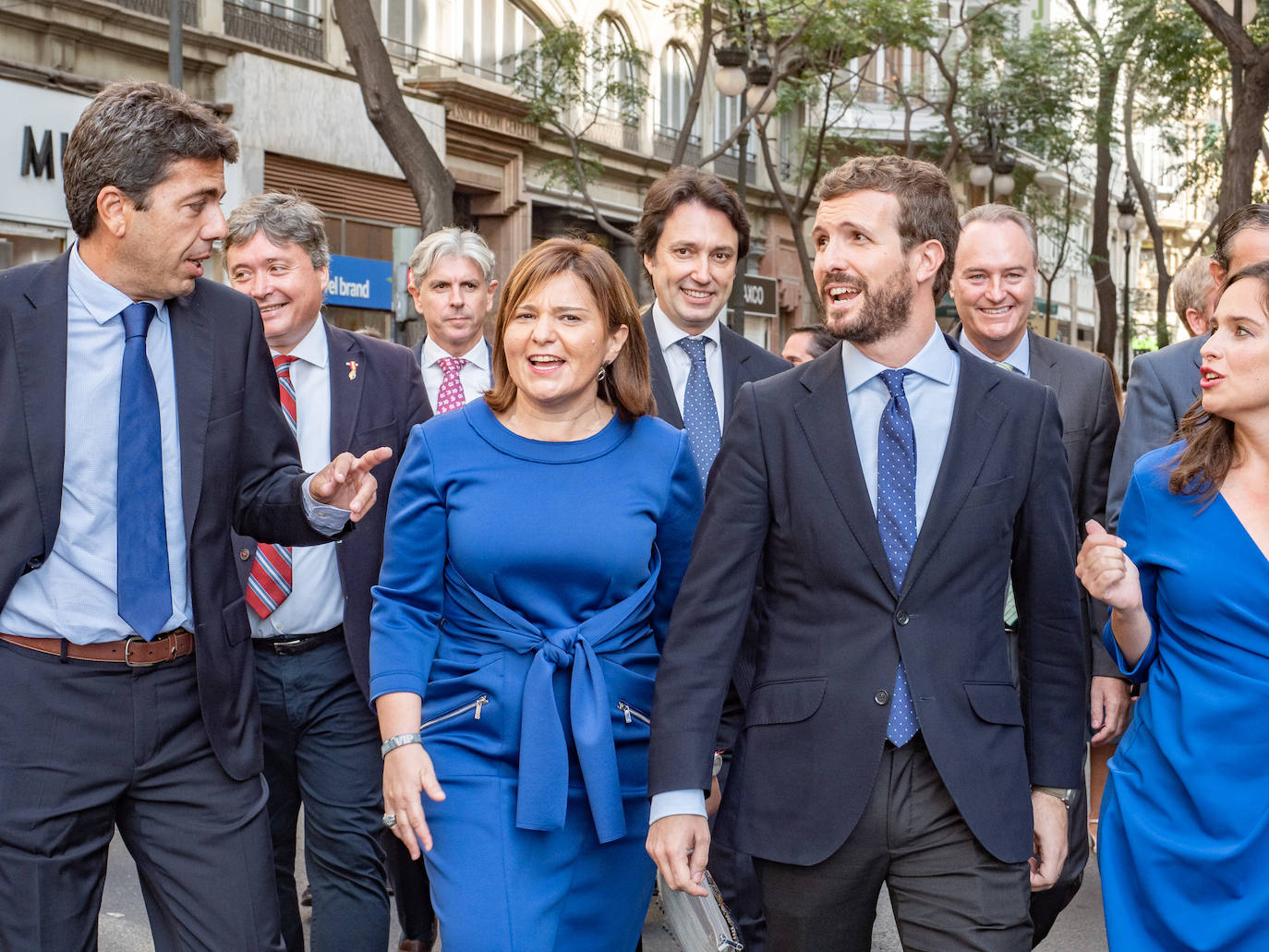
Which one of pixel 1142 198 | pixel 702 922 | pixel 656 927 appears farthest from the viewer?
pixel 1142 198

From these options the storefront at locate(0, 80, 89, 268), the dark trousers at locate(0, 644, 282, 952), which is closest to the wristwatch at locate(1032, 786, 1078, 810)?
the dark trousers at locate(0, 644, 282, 952)

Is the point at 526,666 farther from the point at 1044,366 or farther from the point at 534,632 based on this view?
the point at 1044,366

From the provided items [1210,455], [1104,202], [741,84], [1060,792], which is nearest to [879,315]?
[1210,455]

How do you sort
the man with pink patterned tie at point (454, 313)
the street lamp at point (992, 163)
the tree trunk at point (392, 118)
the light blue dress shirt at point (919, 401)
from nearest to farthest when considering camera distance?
the light blue dress shirt at point (919, 401), the man with pink patterned tie at point (454, 313), the tree trunk at point (392, 118), the street lamp at point (992, 163)

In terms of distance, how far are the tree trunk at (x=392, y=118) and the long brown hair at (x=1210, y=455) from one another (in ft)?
34.6

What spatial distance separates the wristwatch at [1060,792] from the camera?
12.2ft

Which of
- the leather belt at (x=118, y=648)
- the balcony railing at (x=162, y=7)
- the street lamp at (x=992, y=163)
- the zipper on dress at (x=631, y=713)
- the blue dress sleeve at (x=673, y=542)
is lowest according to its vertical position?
the zipper on dress at (x=631, y=713)

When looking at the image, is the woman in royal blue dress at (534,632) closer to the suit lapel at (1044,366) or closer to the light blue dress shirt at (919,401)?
the light blue dress shirt at (919,401)

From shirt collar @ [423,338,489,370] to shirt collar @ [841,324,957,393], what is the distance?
10.6 ft

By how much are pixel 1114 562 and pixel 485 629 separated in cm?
143

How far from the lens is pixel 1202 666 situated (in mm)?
3600

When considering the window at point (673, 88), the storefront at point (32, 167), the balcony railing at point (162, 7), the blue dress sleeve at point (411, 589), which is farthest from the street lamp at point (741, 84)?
the blue dress sleeve at point (411, 589)

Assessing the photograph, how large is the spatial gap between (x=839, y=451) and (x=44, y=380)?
1796mm

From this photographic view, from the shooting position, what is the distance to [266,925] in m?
3.84
